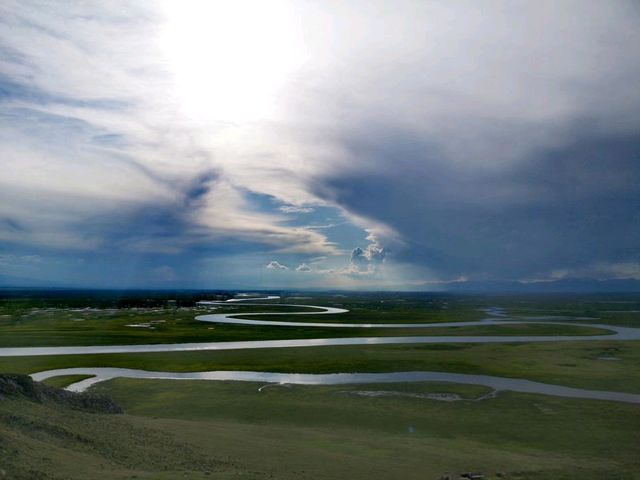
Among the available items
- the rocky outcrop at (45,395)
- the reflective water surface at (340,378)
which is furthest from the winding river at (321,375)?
the rocky outcrop at (45,395)

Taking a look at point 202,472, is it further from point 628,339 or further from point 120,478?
point 628,339

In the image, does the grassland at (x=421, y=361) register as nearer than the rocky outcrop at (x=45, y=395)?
No

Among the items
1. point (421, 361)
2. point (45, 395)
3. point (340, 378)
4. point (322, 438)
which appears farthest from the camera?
point (421, 361)

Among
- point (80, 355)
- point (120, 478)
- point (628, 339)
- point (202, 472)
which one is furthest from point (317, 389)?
point (628, 339)

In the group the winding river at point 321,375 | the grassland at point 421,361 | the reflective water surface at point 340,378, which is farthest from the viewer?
the grassland at point 421,361

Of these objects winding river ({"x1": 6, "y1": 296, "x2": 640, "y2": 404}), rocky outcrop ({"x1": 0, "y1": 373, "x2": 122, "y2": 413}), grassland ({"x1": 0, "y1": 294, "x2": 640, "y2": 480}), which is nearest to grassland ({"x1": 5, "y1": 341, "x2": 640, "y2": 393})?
grassland ({"x1": 0, "y1": 294, "x2": 640, "y2": 480})

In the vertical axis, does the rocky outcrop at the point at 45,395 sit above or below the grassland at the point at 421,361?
above

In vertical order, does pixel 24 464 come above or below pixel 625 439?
above

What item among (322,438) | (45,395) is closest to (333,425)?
(322,438)

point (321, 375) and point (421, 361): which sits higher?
point (421, 361)

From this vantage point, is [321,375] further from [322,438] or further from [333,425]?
[322,438]

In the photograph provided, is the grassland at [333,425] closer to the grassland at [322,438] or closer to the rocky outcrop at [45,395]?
the grassland at [322,438]
